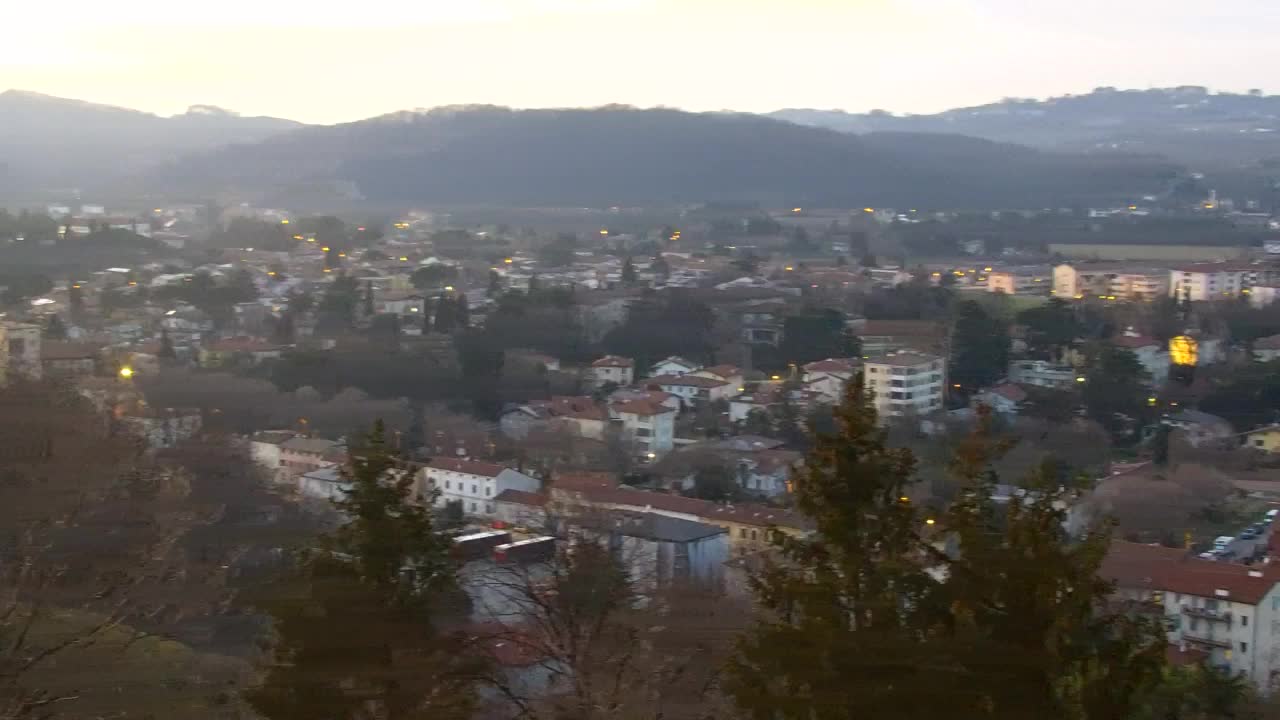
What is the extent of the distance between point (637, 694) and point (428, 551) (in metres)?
0.54

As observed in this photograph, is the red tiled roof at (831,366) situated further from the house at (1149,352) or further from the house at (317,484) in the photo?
the house at (317,484)

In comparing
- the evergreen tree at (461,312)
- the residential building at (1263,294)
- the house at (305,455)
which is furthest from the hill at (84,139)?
the residential building at (1263,294)

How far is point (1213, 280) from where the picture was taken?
22.9m

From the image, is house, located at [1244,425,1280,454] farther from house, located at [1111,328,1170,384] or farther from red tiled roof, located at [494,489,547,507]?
red tiled roof, located at [494,489,547,507]

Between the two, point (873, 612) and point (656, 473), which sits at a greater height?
point (873, 612)

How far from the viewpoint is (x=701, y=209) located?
1420 inches

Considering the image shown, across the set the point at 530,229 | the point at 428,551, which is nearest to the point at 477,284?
the point at 530,229

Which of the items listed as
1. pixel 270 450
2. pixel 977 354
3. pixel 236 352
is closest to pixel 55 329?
pixel 236 352

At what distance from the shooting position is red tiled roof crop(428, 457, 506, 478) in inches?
416

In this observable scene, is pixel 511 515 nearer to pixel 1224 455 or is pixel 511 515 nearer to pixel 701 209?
pixel 1224 455

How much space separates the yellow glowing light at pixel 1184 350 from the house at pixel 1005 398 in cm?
250

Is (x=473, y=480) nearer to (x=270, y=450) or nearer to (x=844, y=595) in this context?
(x=270, y=450)

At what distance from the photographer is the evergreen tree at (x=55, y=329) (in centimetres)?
1341

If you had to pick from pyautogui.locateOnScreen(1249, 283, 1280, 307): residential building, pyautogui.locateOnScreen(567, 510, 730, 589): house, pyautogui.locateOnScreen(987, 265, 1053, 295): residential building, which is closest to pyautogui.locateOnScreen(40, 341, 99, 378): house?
pyautogui.locateOnScreen(567, 510, 730, 589): house
